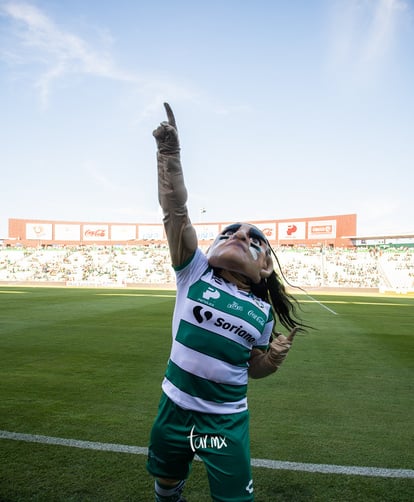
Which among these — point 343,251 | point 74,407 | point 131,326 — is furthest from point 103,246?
point 74,407

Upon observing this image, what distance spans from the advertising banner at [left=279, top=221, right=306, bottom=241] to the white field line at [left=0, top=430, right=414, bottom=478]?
55520mm

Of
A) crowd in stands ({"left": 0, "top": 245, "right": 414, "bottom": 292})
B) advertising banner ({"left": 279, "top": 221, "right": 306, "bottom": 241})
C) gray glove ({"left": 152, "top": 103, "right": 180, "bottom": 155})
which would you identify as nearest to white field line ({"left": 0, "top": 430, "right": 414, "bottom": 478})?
gray glove ({"left": 152, "top": 103, "right": 180, "bottom": 155})

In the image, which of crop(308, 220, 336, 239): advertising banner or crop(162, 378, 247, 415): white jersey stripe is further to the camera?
crop(308, 220, 336, 239): advertising banner

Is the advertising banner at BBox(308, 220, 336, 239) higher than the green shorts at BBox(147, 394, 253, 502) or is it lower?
higher

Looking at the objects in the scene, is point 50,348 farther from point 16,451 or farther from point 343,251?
point 343,251

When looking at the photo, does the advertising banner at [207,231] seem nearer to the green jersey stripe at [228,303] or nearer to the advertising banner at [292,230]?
the advertising banner at [292,230]

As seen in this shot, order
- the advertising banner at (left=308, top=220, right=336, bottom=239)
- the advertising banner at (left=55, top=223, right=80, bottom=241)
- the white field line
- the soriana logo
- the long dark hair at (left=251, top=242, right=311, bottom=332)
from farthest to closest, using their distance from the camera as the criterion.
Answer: the advertising banner at (left=55, top=223, right=80, bottom=241) → the soriana logo → the advertising banner at (left=308, top=220, right=336, bottom=239) → the white field line → the long dark hair at (left=251, top=242, right=311, bottom=332)

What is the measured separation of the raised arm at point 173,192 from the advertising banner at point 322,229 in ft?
185

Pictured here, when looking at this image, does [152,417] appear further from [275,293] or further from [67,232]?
[67,232]

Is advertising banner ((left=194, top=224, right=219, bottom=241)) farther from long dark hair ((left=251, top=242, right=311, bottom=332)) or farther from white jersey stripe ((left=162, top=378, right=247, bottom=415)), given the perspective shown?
white jersey stripe ((left=162, top=378, right=247, bottom=415))

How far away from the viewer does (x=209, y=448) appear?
231 cm

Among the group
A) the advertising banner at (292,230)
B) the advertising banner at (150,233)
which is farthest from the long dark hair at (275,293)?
the advertising banner at (150,233)

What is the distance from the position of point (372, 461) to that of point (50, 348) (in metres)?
7.26

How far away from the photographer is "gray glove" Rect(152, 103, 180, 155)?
237 cm
